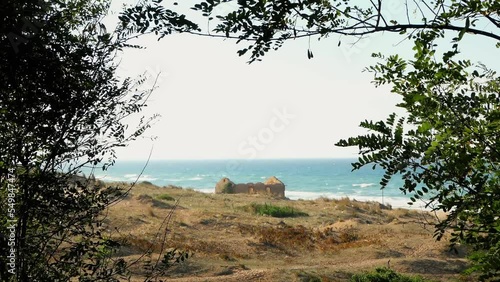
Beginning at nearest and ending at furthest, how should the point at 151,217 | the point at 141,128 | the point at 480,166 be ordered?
the point at 480,166 < the point at 141,128 < the point at 151,217

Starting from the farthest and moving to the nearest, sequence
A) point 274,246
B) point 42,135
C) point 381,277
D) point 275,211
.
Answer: point 275,211, point 274,246, point 381,277, point 42,135

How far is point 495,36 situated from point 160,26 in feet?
6.82

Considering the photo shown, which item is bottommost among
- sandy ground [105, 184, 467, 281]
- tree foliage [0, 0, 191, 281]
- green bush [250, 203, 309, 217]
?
sandy ground [105, 184, 467, 281]

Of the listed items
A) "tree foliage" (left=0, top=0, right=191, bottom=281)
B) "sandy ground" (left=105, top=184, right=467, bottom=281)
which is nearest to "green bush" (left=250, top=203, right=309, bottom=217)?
"sandy ground" (left=105, top=184, right=467, bottom=281)

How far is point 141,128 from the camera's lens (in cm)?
517

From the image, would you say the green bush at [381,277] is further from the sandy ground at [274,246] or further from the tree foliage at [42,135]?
the tree foliage at [42,135]

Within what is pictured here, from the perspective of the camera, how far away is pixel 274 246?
18.0m

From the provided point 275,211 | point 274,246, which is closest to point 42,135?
point 274,246

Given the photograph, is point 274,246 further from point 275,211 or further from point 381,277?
point 275,211

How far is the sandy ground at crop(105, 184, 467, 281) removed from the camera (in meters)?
13.7

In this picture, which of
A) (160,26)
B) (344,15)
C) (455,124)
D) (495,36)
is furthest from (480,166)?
(160,26)

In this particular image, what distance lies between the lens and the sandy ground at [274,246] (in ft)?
45.0

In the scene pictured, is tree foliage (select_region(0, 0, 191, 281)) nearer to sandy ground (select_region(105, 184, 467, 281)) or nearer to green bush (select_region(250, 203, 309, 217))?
sandy ground (select_region(105, 184, 467, 281))

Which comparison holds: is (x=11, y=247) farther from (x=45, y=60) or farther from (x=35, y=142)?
(x=45, y=60)
